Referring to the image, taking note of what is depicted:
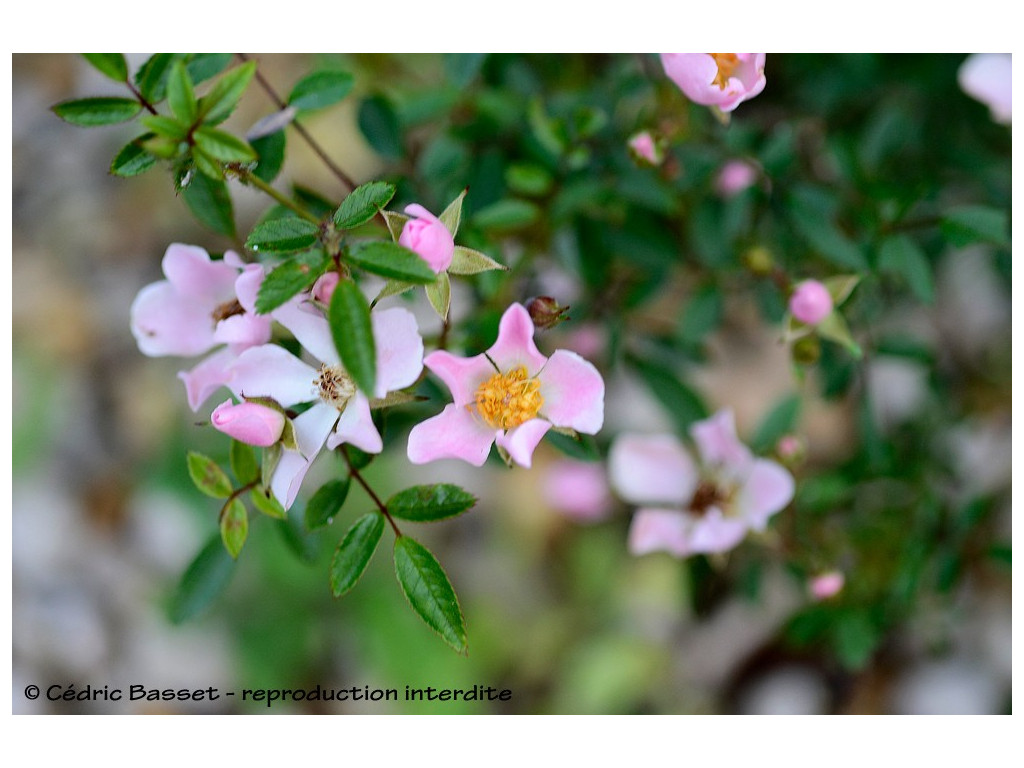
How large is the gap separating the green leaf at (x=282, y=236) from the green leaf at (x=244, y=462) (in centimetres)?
23

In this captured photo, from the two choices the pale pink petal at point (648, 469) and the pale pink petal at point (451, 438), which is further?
the pale pink petal at point (648, 469)

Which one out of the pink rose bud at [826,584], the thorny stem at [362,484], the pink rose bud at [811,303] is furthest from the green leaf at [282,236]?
the pink rose bud at [826,584]

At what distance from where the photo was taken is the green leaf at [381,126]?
1226 millimetres

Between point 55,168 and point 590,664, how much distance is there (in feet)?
6.24

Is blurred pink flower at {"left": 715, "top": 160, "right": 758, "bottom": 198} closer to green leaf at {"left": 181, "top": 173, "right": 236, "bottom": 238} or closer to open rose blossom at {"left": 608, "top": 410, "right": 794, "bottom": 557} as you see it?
open rose blossom at {"left": 608, "top": 410, "right": 794, "bottom": 557}

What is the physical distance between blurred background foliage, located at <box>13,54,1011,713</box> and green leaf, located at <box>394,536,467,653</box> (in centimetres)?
25

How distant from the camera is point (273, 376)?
85 cm

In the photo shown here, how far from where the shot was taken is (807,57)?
5.04 feet

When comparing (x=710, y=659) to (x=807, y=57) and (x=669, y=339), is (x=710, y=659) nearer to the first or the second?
(x=669, y=339)

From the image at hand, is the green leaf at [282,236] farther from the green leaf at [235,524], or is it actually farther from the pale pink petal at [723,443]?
the pale pink petal at [723,443]

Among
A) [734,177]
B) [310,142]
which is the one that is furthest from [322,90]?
[734,177]

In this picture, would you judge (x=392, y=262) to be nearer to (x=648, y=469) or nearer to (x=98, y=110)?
(x=98, y=110)

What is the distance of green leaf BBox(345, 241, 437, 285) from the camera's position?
705mm

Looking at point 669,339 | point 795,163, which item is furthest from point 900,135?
point 669,339
